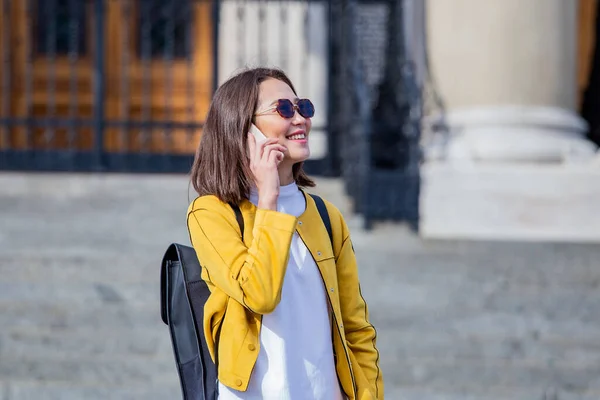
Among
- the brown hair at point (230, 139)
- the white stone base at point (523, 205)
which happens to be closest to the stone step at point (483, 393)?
the white stone base at point (523, 205)

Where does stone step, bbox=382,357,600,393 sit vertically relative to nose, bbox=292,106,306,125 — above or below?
below

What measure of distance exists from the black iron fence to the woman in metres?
5.51

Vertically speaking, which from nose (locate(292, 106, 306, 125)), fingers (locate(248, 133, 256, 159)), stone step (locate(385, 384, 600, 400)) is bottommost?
stone step (locate(385, 384, 600, 400))

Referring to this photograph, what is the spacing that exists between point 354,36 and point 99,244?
11.2 ft

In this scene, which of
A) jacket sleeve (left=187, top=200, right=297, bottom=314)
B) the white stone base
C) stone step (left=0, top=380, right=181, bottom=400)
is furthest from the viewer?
the white stone base

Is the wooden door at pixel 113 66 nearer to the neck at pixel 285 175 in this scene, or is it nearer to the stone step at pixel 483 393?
the stone step at pixel 483 393

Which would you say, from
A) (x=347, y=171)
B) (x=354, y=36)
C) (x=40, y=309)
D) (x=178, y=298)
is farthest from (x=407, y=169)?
(x=178, y=298)

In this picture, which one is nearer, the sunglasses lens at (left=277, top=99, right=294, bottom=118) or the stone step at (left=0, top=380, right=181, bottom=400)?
the sunglasses lens at (left=277, top=99, right=294, bottom=118)

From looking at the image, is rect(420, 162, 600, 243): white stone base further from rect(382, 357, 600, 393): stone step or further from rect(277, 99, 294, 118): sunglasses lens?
rect(277, 99, 294, 118): sunglasses lens

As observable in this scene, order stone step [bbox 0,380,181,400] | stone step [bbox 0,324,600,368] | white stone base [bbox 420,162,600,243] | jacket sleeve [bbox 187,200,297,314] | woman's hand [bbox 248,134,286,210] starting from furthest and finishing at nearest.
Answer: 1. white stone base [bbox 420,162,600,243]
2. stone step [bbox 0,324,600,368]
3. stone step [bbox 0,380,181,400]
4. woman's hand [bbox 248,134,286,210]
5. jacket sleeve [bbox 187,200,297,314]

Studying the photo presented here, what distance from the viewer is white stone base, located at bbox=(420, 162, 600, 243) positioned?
745 cm

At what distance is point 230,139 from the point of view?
209 centimetres

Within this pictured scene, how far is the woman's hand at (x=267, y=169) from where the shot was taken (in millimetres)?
2014

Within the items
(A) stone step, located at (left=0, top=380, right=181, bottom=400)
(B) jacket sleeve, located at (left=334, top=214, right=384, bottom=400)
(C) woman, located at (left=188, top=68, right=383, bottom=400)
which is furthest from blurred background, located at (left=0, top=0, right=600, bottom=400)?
(C) woman, located at (left=188, top=68, right=383, bottom=400)
